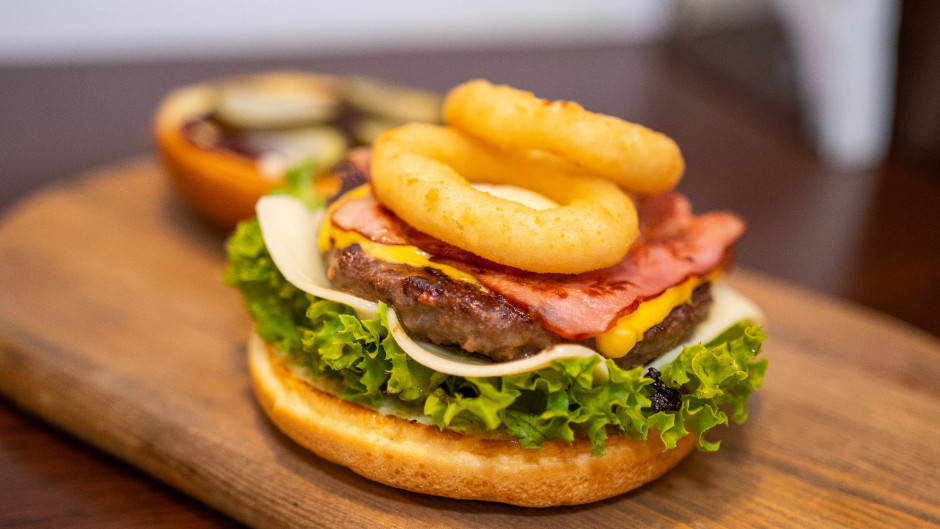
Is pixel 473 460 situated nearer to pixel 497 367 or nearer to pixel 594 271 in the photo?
pixel 497 367

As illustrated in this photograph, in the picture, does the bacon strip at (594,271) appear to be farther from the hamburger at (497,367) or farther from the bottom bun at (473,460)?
the bottom bun at (473,460)

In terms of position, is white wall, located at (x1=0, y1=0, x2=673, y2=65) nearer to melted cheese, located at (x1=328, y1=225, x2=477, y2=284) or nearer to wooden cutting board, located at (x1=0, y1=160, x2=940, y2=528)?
wooden cutting board, located at (x1=0, y1=160, x2=940, y2=528)

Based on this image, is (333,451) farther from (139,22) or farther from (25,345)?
(139,22)

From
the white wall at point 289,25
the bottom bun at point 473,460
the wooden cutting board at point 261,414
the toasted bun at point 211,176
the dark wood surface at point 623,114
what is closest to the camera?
the bottom bun at point 473,460

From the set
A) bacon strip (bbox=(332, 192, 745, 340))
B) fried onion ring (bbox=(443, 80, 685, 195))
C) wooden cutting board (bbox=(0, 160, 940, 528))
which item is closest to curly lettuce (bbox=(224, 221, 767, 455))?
bacon strip (bbox=(332, 192, 745, 340))

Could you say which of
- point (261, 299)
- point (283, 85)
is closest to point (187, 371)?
point (261, 299)

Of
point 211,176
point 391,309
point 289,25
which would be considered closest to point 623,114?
point 289,25

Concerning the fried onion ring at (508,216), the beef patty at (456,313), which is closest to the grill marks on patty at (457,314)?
the beef patty at (456,313)
